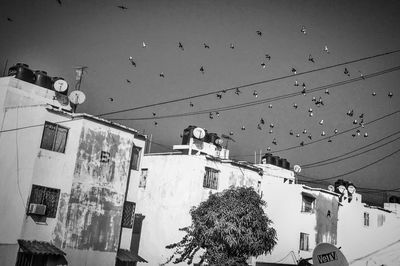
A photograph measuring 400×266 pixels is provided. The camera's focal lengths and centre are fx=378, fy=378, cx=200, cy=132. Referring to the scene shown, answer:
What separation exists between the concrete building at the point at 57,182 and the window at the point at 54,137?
0.06 metres

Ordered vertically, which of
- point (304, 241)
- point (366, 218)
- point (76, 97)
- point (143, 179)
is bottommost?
point (304, 241)

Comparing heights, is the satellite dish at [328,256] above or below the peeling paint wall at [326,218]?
below

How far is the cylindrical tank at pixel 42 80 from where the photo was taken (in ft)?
92.2

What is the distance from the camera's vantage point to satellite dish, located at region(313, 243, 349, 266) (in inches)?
675

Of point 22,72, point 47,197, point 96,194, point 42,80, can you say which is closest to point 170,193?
point 96,194

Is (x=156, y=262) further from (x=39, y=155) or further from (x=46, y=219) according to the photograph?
(x=39, y=155)

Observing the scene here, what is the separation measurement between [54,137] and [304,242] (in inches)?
1184

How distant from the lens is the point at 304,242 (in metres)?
42.5

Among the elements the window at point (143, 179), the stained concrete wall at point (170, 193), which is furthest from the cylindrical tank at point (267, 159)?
the window at point (143, 179)

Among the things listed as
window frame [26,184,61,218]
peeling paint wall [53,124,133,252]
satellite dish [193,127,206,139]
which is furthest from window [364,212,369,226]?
window frame [26,184,61,218]

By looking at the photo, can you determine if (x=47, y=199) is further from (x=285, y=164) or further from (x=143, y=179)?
(x=285, y=164)

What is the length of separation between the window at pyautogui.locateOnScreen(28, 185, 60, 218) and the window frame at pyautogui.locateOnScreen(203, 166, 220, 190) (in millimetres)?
14058

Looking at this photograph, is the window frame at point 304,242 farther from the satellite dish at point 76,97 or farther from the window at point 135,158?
the satellite dish at point 76,97

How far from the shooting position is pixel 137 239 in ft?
117
